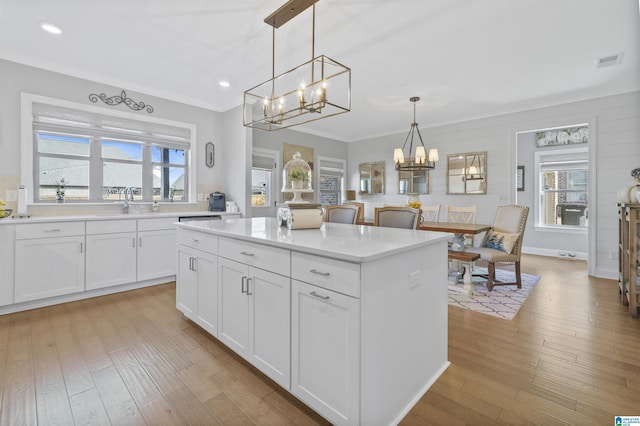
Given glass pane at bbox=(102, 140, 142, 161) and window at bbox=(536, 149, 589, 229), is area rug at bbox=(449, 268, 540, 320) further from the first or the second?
glass pane at bbox=(102, 140, 142, 161)

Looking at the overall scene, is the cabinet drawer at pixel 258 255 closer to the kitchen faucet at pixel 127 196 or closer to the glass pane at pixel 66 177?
the kitchen faucet at pixel 127 196

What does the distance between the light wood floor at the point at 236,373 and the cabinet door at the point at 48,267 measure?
0.23 m

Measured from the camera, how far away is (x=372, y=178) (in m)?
7.23

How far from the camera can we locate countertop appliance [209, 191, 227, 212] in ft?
15.0

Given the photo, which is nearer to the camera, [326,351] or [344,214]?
[326,351]

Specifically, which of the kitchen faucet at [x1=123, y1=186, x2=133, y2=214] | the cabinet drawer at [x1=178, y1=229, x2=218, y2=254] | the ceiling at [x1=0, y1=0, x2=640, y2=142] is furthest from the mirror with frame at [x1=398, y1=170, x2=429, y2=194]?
the kitchen faucet at [x1=123, y1=186, x2=133, y2=214]

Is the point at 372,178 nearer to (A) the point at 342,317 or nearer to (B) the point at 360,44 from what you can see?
(B) the point at 360,44

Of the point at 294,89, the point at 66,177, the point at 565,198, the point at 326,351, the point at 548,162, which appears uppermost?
the point at 294,89

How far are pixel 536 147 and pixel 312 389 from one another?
276 inches

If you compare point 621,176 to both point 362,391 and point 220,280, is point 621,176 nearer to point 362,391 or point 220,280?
point 362,391

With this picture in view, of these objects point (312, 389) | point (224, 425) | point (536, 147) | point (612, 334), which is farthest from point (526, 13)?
point (536, 147)

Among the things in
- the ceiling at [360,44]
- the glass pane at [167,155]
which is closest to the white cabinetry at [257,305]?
the ceiling at [360,44]

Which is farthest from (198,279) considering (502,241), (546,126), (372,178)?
(546,126)

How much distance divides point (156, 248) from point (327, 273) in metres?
3.27
